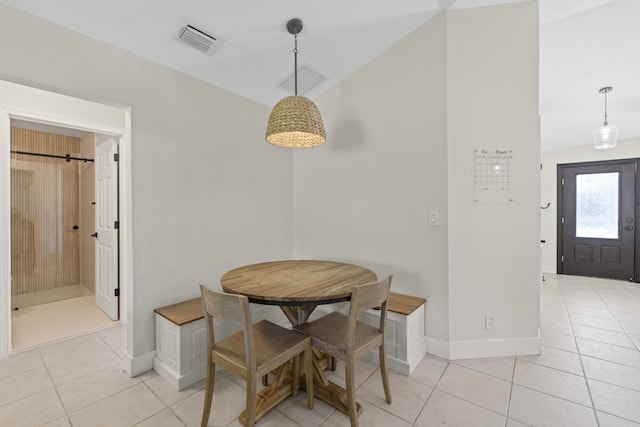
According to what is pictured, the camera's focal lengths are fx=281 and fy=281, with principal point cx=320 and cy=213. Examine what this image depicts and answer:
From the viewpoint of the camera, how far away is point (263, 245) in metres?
3.08

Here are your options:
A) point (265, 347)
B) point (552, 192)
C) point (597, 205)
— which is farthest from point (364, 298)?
point (597, 205)

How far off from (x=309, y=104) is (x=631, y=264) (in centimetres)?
609

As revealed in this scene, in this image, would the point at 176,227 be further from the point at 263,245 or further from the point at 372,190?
the point at 372,190

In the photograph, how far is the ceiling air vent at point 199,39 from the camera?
198 cm

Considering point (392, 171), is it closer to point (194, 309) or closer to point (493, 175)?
point (493, 175)

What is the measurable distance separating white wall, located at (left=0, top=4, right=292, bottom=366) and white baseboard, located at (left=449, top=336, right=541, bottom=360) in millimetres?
2019

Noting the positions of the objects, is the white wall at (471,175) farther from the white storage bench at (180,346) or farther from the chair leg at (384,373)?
the white storage bench at (180,346)

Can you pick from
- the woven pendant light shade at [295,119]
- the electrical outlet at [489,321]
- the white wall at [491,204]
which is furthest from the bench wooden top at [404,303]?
the woven pendant light shade at [295,119]

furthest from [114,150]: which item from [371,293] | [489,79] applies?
[489,79]

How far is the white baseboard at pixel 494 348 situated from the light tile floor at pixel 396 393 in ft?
0.21

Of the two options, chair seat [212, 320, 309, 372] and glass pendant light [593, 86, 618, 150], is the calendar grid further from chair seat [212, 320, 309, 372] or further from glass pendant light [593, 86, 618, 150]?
glass pendant light [593, 86, 618, 150]

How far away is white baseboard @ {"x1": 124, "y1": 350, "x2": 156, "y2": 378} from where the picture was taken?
2.09 m

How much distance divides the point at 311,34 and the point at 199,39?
87 centimetres

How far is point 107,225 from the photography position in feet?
10.7
